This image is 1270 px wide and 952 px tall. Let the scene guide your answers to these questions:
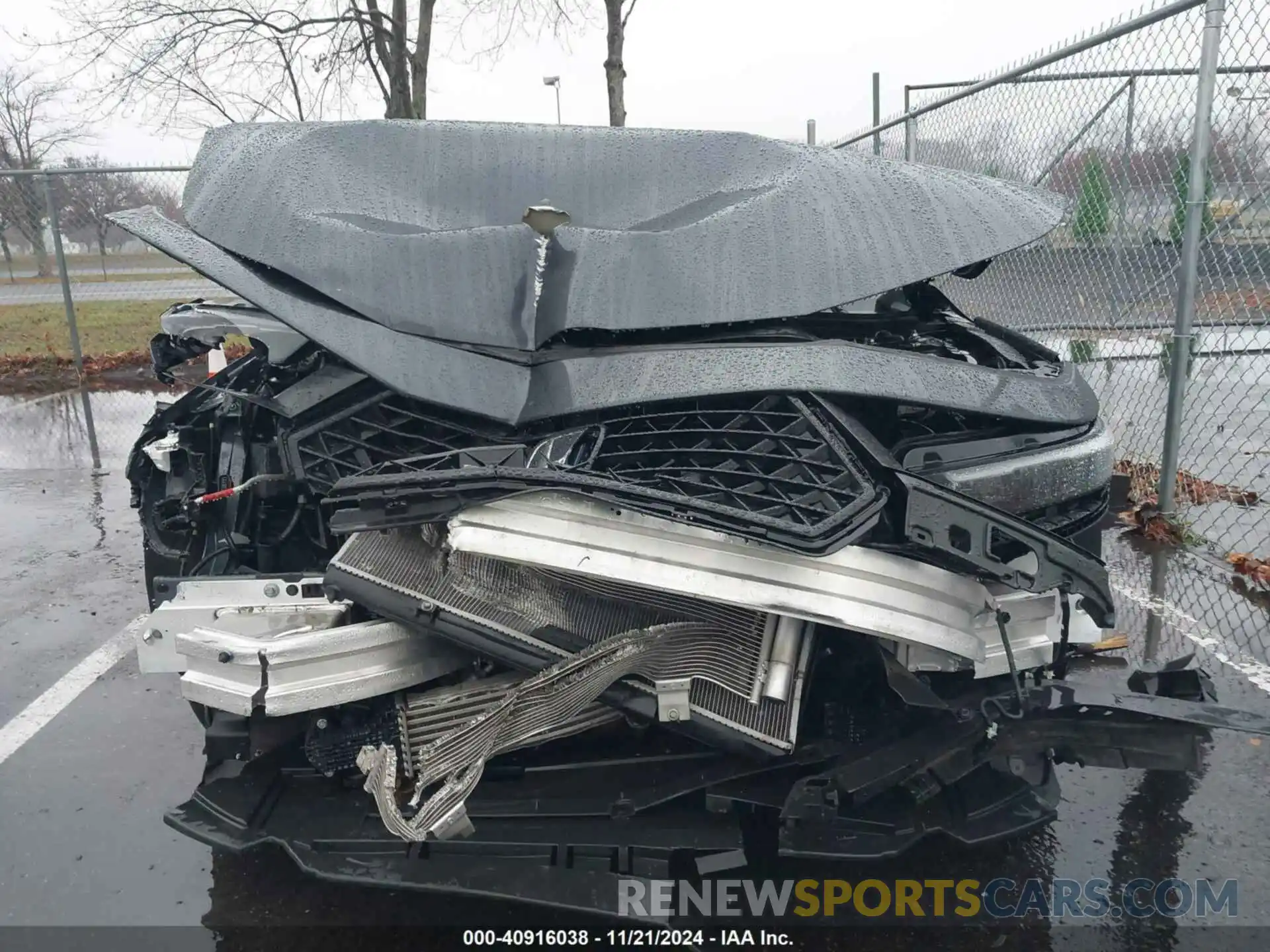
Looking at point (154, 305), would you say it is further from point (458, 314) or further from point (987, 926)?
point (987, 926)

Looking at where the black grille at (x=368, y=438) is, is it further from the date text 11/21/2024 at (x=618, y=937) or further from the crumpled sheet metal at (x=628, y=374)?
the date text 11/21/2024 at (x=618, y=937)

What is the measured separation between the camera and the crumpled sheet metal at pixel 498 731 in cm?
203

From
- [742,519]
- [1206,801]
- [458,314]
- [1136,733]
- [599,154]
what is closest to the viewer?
[742,519]

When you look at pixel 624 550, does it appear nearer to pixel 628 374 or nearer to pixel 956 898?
pixel 628 374

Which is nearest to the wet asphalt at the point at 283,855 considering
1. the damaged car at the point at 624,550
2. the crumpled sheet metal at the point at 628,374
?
the damaged car at the point at 624,550

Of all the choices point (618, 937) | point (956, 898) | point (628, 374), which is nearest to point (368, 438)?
point (628, 374)

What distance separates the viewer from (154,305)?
12.2 metres

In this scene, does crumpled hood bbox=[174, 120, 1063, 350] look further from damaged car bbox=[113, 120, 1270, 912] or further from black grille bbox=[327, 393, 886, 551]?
black grille bbox=[327, 393, 886, 551]

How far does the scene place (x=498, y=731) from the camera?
2.12m

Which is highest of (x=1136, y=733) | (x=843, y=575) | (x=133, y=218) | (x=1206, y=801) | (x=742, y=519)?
(x=133, y=218)

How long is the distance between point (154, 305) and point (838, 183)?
38.9 feet

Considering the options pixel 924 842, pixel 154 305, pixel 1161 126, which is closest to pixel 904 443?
pixel 924 842

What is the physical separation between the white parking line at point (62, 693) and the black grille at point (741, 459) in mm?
1766

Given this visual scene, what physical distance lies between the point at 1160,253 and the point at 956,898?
158 inches
